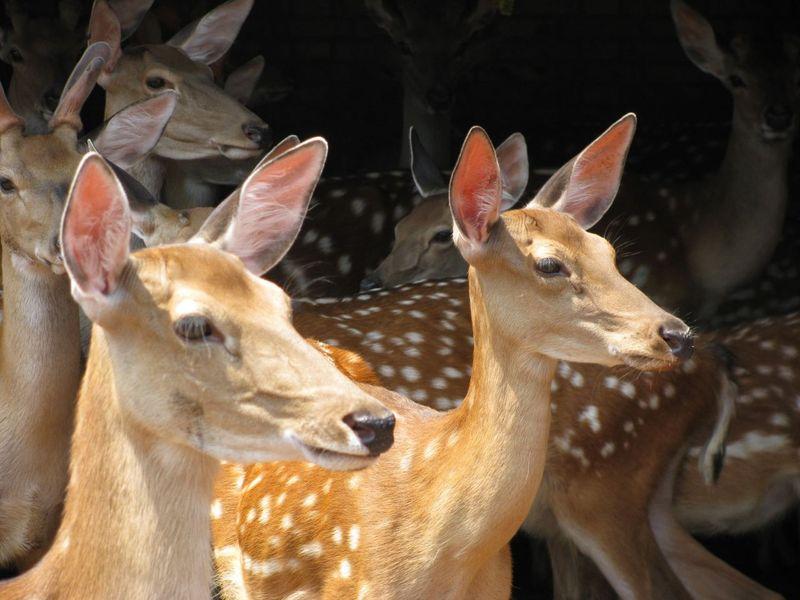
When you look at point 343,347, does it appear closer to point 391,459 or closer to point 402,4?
point 391,459

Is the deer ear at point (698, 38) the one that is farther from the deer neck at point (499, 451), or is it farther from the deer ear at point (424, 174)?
the deer neck at point (499, 451)

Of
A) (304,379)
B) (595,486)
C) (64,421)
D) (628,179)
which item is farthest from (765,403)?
(304,379)

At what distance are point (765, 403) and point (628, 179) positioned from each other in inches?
65.7

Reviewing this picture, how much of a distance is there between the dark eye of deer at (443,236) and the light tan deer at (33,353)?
1.65 metres

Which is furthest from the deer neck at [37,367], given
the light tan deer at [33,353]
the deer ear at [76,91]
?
the deer ear at [76,91]

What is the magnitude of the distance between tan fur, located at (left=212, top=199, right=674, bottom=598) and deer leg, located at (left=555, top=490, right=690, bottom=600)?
0.78 metres

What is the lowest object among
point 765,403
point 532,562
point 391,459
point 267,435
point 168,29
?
point 532,562

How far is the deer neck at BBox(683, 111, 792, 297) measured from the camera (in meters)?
5.51

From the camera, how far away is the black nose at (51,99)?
4680 millimetres

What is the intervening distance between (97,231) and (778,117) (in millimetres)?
3604

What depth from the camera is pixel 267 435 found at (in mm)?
2309

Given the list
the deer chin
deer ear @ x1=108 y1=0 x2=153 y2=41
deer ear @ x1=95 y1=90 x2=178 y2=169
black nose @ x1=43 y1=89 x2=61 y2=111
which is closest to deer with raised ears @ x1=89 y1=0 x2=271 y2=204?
black nose @ x1=43 y1=89 x2=61 y2=111

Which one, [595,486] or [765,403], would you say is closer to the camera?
[595,486]

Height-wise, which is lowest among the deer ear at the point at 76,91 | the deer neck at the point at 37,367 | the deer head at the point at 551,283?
the deer neck at the point at 37,367
